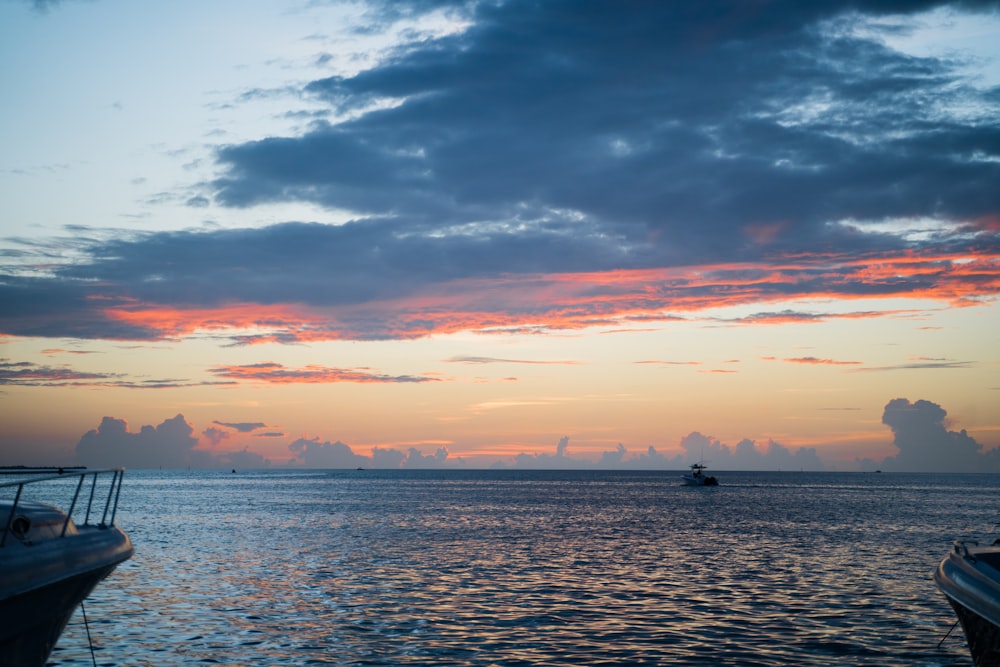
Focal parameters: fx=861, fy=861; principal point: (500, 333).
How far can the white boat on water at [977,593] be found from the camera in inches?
625

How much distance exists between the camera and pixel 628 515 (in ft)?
274

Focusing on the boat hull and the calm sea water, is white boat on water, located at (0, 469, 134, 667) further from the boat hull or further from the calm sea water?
the calm sea water

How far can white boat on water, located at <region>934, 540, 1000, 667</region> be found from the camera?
52.1ft

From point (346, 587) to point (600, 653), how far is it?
1355 centimetres

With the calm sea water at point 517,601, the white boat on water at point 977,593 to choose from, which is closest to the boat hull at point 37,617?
the calm sea water at point 517,601

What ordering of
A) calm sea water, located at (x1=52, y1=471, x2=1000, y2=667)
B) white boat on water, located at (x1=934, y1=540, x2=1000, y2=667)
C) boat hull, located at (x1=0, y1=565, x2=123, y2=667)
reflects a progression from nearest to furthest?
boat hull, located at (x1=0, y1=565, x2=123, y2=667), white boat on water, located at (x1=934, y1=540, x2=1000, y2=667), calm sea water, located at (x1=52, y1=471, x2=1000, y2=667)

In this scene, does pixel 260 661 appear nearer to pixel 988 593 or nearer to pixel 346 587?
pixel 346 587

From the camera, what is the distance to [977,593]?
1650cm

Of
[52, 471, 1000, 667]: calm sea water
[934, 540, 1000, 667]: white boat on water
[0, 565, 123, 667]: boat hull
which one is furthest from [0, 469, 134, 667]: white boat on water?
[934, 540, 1000, 667]: white boat on water

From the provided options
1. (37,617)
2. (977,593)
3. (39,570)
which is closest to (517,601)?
(977,593)

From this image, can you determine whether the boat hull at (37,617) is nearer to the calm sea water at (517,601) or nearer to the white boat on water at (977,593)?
the calm sea water at (517,601)

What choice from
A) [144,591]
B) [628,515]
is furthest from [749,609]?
[628,515]

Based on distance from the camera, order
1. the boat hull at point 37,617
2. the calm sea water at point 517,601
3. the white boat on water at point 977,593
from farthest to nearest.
A: the calm sea water at point 517,601 → the white boat on water at point 977,593 → the boat hull at point 37,617

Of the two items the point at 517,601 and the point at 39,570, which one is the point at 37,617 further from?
the point at 517,601
